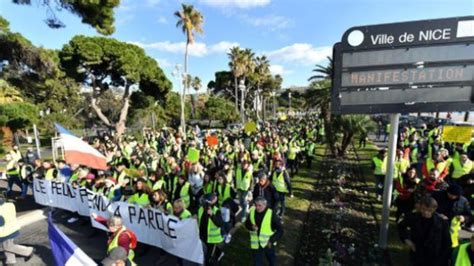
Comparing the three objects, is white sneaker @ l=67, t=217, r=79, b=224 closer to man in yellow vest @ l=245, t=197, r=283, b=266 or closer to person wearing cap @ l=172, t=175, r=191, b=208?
person wearing cap @ l=172, t=175, r=191, b=208

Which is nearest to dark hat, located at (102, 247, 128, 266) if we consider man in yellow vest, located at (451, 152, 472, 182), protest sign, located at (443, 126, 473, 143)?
man in yellow vest, located at (451, 152, 472, 182)

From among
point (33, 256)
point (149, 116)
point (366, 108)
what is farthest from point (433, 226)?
point (149, 116)

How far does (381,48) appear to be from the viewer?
5660 mm

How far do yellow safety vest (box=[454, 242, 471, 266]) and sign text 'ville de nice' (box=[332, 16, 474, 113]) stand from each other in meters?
2.80

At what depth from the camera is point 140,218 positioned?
6094mm

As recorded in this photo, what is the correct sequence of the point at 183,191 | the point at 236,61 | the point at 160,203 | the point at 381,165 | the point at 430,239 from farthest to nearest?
the point at 236,61 < the point at 381,165 < the point at 183,191 < the point at 160,203 < the point at 430,239

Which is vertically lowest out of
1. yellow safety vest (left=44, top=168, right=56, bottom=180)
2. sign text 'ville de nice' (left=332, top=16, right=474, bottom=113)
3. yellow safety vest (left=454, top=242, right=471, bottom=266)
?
yellow safety vest (left=44, top=168, right=56, bottom=180)

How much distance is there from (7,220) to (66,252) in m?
3.26

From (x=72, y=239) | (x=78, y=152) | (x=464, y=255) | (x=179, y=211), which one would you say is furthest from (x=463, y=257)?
(x=72, y=239)

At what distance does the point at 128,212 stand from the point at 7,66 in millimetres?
11356

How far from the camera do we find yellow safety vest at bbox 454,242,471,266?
135 inches

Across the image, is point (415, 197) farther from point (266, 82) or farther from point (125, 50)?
point (266, 82)

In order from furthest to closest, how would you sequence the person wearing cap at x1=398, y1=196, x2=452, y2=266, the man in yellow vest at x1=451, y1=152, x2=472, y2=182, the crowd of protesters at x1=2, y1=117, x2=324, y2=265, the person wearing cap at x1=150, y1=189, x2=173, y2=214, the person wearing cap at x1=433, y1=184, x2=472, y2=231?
the man in yellow vest at x1=451, y1=152, x2=472, y2=182, the person wearing cap at x1=150, y1=189, x2=173, y2=214, the person wearing cap at x1=433, y1=184, x2=472, y2=231, the crowd of protesters at x1=2, y1=117, x2=324, y2=265, the person wearing cap at x1=398, y1=196, x2=452, y2=266

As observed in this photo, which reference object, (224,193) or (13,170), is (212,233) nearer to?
(224,193)
